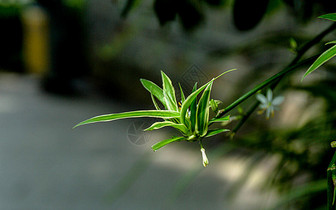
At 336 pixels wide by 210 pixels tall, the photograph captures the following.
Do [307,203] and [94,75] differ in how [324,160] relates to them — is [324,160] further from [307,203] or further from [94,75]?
[94,75]

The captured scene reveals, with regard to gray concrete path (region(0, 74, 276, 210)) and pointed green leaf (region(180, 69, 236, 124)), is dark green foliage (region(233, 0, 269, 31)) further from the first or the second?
gray concrete path (region(0, 74, 276, 210))

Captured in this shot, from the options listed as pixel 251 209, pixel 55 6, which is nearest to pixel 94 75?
pixel 55 6

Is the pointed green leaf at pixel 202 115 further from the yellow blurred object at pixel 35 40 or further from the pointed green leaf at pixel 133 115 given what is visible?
the yellow blurred object at pixel 35 40

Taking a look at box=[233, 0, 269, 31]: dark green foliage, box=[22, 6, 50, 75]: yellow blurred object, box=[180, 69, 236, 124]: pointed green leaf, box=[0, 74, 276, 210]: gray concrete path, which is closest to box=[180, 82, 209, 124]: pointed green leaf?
box=[180, 69, 236, 124]: pointed green leaf

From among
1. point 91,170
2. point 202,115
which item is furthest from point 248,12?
point 91,170

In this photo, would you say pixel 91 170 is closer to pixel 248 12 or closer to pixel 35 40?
pixel 248 12

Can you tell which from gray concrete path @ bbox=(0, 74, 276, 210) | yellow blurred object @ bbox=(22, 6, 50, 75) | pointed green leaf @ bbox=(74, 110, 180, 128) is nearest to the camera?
pointed green leaf @ bbox=(74, 110, 180, 128)

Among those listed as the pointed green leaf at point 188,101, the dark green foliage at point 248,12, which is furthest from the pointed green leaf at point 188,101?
the dark green foliage at point 248,12
